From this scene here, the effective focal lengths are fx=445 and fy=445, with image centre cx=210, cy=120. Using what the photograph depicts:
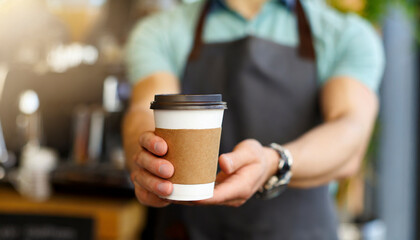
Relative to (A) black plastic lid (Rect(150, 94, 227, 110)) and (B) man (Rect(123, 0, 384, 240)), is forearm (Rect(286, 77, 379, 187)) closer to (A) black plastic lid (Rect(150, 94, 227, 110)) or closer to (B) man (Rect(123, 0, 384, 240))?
(B) man (Rect(123, 0, 384, 240))

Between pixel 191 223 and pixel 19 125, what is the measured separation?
129cm

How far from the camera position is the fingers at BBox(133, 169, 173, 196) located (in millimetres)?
486

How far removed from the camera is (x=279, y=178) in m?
0.69

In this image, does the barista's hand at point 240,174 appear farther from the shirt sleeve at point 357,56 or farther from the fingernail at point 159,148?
the shirt sleeve at point 357,56

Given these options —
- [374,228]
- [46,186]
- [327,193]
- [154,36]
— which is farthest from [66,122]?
[374,228]

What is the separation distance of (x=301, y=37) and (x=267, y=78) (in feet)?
0.42

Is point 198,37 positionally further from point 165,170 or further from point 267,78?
point 165,170

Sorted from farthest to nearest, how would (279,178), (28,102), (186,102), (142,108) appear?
1. (28,102)
2. (142,108)
3. (279,178)
4. (186,102)

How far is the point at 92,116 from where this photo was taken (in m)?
2.05

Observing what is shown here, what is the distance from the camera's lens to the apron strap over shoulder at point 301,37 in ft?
3.46

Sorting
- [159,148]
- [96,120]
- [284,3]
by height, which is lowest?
[96,120]

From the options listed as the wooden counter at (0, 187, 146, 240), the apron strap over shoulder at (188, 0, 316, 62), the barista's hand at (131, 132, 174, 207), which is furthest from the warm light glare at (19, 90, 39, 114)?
the barista's hand at (131, 132, 174, 207)

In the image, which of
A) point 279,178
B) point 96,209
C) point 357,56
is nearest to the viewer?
point 279,178

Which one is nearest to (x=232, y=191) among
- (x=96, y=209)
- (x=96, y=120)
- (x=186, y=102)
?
(x=186, y=102)
